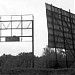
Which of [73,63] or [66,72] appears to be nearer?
[66,72]

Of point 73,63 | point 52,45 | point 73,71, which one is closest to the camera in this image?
point 73,71

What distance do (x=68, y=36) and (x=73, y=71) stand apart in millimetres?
7926

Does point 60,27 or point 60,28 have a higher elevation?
point 60,27

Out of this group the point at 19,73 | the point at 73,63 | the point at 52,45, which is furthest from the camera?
the point at 73,63

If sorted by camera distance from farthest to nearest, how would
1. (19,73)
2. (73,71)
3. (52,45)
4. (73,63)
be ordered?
(73,63)
(52,45)
(19,73)
(73,71)

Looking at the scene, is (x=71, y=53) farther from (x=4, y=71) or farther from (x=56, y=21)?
(x=4, y=71)

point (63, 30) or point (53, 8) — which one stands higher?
point (53, 8)

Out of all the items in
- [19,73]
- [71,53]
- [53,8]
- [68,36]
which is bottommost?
[19,73]

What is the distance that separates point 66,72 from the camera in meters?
28.4

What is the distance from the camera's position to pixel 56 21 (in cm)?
3303

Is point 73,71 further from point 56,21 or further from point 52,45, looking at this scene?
point 56,21

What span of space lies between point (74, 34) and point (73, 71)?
9340 mm

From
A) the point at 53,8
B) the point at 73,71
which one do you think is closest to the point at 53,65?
the point at 73,71

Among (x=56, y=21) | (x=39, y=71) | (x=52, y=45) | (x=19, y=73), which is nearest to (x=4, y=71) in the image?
(x=19, y=73)
